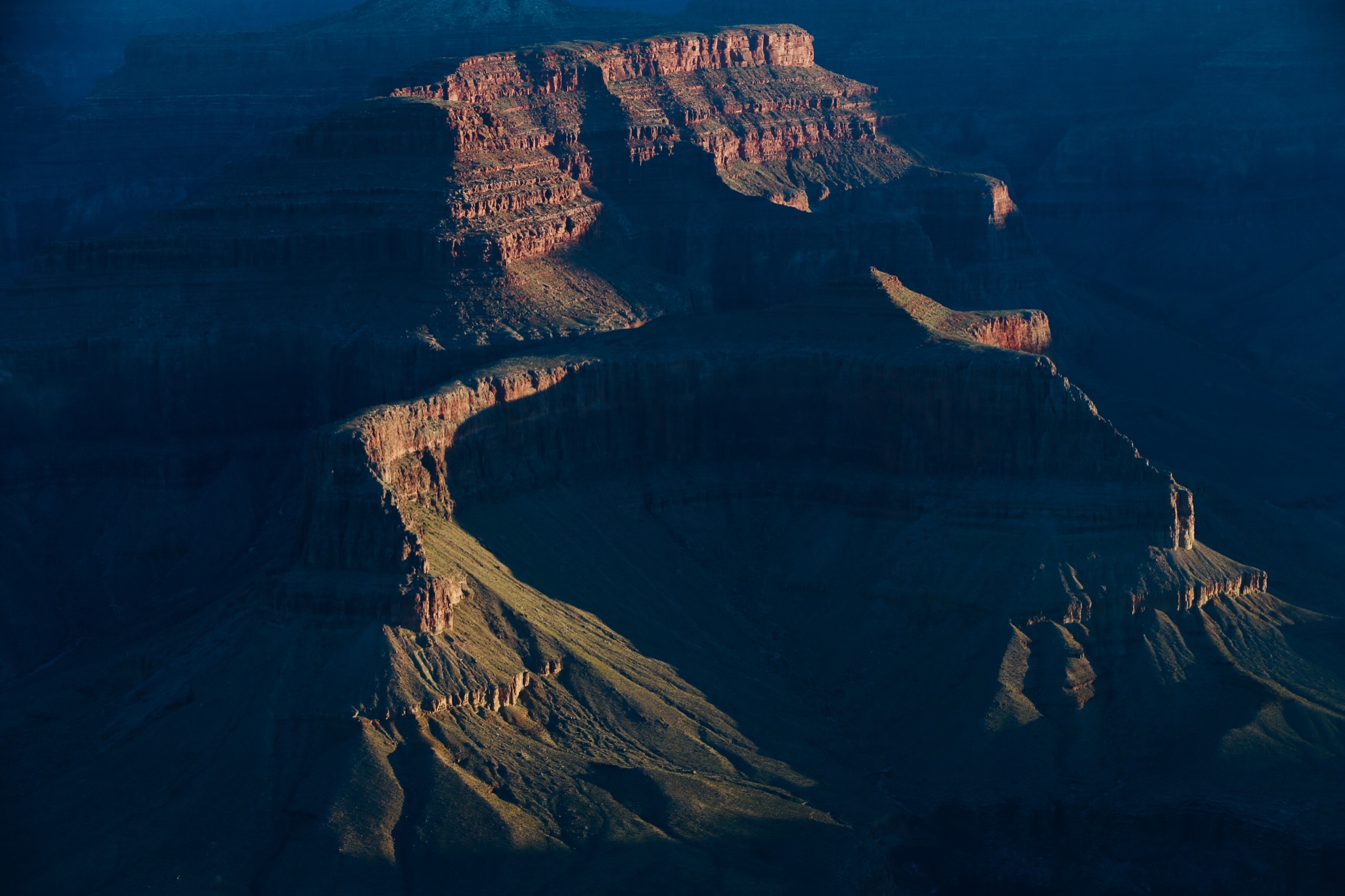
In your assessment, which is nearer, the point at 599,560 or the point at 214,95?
the point at 599,560

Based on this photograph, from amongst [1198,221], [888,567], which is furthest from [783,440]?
[1198,221]

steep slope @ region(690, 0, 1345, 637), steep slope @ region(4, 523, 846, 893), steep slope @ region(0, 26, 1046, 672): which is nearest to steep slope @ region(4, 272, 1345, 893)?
steep slope @ region(4, 523, 846, 893)

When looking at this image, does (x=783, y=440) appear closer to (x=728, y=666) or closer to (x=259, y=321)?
(x=728, y=666)

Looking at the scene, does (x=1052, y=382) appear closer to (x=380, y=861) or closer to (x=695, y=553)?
(x=695, y=553)

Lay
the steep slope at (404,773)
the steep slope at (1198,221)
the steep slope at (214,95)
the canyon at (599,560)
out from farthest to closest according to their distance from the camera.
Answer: the steep slope at (214,95) → the steep slope at (1198,221) → the canyon at (599,560) → the steep slope at (404,773)

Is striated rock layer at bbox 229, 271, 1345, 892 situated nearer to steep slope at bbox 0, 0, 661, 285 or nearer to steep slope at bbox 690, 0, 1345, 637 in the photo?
steep slope at bbox 690, 0, 1345, 637

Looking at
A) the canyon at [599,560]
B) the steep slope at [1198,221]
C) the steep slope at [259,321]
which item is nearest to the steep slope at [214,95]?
the canyon at [599,560]

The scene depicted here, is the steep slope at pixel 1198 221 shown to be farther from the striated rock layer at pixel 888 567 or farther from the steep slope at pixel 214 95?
the steep slope at pixel 214 95

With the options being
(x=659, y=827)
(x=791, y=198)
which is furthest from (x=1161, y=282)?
(x=659, y=827)
